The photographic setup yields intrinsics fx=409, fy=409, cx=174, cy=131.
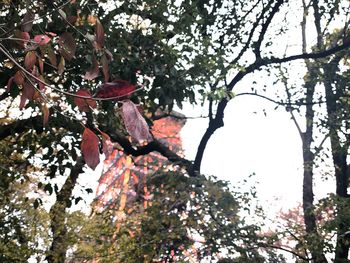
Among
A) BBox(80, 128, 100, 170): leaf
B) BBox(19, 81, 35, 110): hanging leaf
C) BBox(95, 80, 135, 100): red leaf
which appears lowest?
BBox(80, 128, 100, 170): leaf

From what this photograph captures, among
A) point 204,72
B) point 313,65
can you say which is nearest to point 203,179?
point 204,72

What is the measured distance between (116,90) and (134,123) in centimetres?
11

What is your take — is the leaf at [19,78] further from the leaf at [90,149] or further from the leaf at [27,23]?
the leaf at [90,149]

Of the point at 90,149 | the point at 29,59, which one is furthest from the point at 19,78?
the point at 90,149

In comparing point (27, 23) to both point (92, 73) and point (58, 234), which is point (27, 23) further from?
point (58, 234)

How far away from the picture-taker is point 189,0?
479 cm

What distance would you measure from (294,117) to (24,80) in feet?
32.3

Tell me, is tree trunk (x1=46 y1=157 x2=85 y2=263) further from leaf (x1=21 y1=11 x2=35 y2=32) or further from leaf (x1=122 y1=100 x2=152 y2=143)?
leaf (x1=122 y1=100 x2=152 y2=143)

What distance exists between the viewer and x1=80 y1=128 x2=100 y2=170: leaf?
1065 millimetres

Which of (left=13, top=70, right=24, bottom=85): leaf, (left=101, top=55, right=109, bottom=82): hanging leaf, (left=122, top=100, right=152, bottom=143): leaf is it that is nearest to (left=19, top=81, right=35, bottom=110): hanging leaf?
(left=13, top=70, right=24, bottom=85): leaf

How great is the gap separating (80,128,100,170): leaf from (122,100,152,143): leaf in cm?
13

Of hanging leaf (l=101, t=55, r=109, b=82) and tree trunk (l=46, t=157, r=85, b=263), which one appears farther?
tree trunk (l=46, t=157, r=85, b=263)

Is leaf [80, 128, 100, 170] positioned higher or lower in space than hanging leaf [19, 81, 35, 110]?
lower

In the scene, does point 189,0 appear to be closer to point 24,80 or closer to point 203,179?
point 203,179
